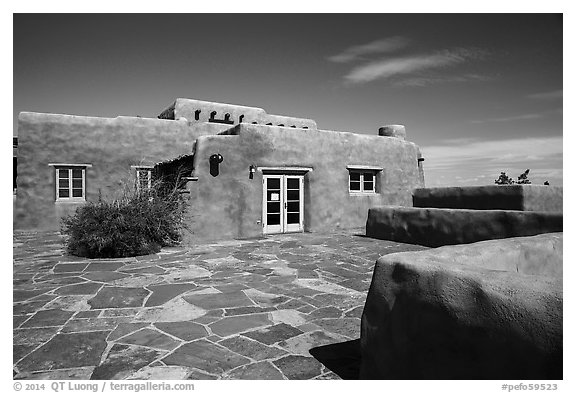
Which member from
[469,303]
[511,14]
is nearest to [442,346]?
[469,303]

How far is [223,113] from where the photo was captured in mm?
15750

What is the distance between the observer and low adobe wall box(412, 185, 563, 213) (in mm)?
8930

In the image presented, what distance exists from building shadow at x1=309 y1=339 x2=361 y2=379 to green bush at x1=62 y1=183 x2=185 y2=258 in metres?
5.64

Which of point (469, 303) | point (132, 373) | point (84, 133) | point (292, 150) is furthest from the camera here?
point (84, 133)

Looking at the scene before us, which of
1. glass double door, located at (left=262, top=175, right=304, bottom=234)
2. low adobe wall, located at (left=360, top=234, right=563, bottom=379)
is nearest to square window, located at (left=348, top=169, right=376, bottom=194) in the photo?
glass double door, located at (left=262, top=175, right=304, bottom=234)

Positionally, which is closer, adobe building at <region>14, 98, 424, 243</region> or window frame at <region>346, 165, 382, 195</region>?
adobe building at <region>14, 98, 424, 243</region>

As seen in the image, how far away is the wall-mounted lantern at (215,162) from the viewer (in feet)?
33.1

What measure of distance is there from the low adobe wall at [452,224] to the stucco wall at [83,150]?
310 inches

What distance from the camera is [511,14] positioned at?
297 cm

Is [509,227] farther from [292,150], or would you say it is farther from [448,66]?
[292,150]

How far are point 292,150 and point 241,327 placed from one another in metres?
8.38

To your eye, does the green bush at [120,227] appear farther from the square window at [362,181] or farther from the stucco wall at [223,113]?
the stucco wall at [223,113]

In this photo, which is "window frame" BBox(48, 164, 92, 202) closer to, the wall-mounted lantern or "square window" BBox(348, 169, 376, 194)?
the wall-mounted lantern

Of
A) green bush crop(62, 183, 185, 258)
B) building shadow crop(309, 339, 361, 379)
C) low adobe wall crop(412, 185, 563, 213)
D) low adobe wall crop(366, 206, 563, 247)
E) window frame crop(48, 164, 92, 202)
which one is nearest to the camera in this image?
building shadow crop(309, 339, 361, 379)
